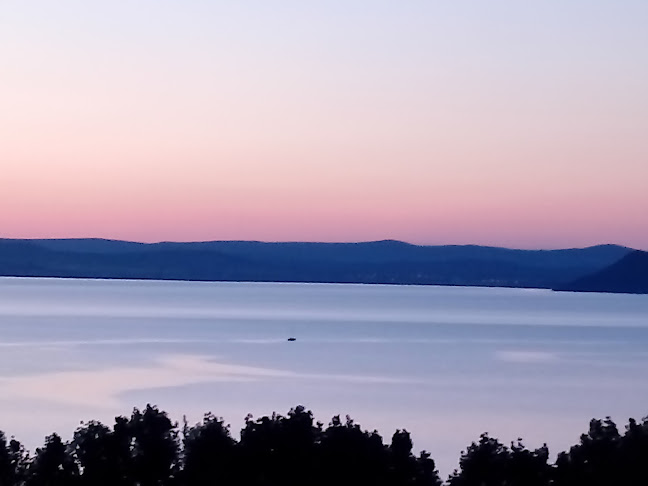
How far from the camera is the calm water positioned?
43.7 m

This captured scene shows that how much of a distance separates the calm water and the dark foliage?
1299 centimetres

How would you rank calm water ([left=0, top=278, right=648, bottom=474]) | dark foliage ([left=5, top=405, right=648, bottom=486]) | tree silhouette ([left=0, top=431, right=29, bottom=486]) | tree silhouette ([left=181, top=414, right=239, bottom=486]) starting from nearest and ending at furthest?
dark foliage ([left=5, top=405, right=648, bottom=486])
tree silhouette ([left=181, top=414, right=239, bottom=486])
tree silhouette ([left=0, top=431, right=29, bottom=486])
calm water ([left=0, top=278, right=648, bottom=474])

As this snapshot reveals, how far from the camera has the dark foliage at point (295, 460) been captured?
760 inches

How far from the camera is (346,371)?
64.6m

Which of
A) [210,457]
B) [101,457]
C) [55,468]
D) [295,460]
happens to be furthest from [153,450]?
[295,460]

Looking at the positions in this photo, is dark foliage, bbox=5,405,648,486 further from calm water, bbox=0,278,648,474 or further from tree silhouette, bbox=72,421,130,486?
calm water, bbox=0,278,648,474

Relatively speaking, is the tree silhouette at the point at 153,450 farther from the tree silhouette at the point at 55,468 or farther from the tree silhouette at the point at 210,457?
the tree silhouette at the point at 55,468

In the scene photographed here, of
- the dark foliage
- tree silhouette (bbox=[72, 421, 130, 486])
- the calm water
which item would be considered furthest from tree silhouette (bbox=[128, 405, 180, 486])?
the calm water

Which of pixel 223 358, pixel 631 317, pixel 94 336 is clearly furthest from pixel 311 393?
pixel 631 317

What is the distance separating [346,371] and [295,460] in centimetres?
4507

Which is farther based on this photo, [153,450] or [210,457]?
[153,450]

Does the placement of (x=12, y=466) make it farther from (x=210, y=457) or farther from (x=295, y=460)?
(x=295, y=460)

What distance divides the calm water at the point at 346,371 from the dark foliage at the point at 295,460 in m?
13.0

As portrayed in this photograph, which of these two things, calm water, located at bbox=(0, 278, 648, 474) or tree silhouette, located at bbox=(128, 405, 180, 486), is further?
calm water, located at bbox=(0, 278, 648, 474)
